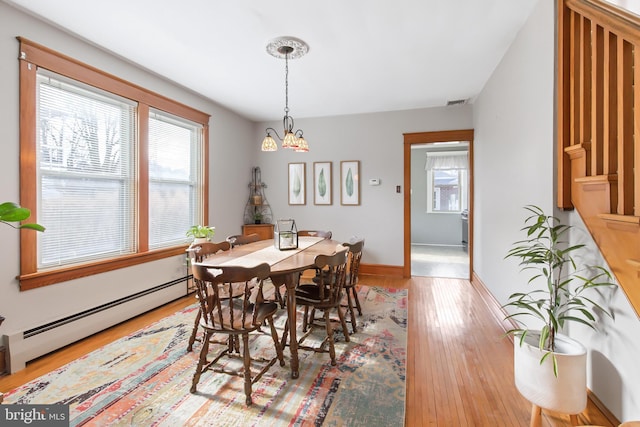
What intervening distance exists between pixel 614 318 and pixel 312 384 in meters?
1.74

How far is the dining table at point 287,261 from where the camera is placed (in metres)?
2.12

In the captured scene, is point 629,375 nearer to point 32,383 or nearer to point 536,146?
point 536,146

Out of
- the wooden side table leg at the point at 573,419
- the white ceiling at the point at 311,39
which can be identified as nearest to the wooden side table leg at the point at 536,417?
the wooden side table leg at the point at 573,419

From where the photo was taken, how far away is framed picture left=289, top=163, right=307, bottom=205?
17.2 ft

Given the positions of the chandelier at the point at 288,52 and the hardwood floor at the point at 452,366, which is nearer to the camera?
the hardwood floor at the point at 452,366

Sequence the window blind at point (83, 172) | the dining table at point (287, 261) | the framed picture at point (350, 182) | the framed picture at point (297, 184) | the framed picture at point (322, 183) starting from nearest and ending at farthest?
1. the dining table at point (287, 261)
2. the window blind at point (83, 172)
3. the framed picture at point (350, 182)
4. the framed picture at point (322, 183)
5. the framed picture at point (297, 184)

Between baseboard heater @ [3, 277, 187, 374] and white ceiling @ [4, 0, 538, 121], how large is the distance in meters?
2.32

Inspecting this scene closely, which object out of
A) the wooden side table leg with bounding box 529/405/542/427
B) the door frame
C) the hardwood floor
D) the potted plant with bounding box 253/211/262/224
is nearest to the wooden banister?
the wooden side table leg with bounding box 529/405/542/427

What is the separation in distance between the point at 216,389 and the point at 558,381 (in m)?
1.94

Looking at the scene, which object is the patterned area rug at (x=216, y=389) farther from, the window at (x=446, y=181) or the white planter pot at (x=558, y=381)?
the window at (x=446, y=181)

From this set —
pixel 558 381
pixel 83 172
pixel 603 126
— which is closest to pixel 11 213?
pixel 83 172

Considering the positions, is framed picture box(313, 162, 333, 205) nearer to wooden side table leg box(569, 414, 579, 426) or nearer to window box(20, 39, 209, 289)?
window box(20, 39, 209, 289)

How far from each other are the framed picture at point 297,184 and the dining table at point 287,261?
201 cm

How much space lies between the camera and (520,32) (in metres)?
2.50
